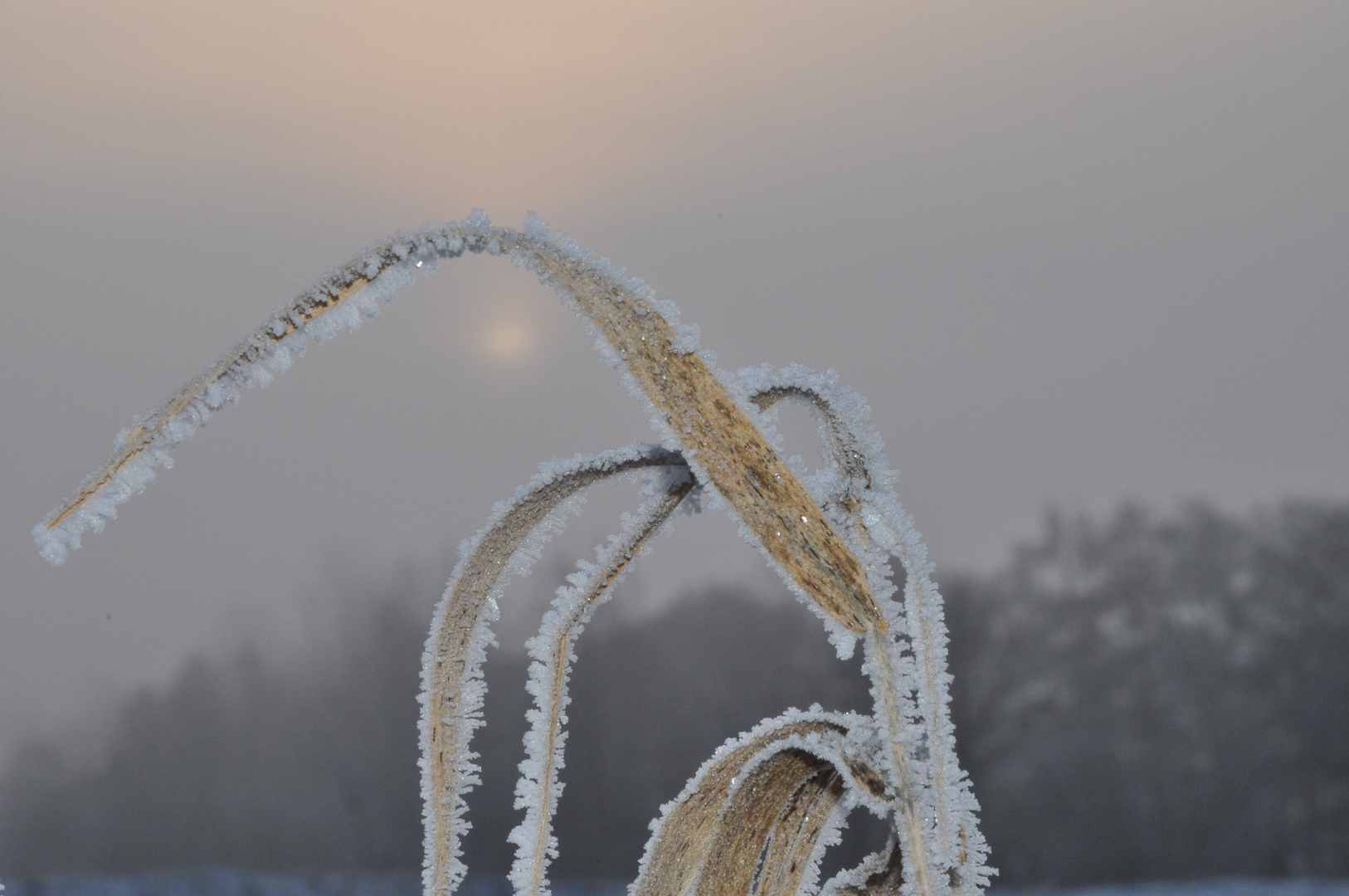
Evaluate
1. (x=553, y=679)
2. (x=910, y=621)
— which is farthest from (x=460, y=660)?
(x=910, y=621)

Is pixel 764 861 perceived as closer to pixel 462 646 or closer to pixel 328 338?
pixel 462 646

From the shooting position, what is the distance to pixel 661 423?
0.33 meters

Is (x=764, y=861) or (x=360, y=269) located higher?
(x=360, y=269)

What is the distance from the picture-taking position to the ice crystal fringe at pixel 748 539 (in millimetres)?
330

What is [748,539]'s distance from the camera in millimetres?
328

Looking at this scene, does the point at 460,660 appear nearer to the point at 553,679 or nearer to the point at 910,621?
the point at 553,679

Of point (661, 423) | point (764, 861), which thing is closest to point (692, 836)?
point (764, 861)

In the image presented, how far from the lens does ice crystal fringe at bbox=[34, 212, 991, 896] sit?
330mm

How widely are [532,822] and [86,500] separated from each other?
0.19 meters

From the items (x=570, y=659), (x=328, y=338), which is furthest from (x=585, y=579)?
(x=328, y=338)

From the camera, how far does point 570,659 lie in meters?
0.41

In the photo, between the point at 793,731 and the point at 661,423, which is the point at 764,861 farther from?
the point at 661,423

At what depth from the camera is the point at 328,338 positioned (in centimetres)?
34

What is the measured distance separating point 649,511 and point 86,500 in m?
0.19
